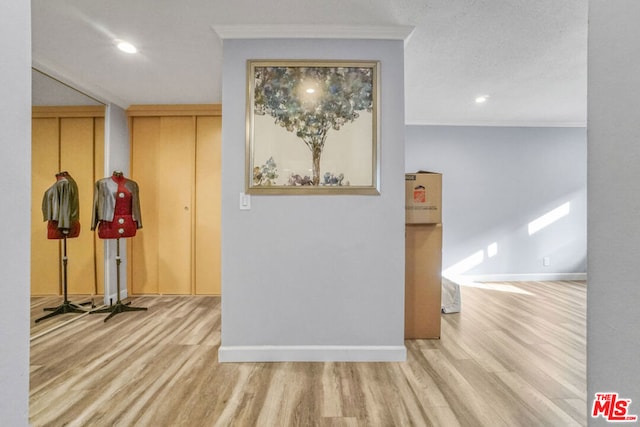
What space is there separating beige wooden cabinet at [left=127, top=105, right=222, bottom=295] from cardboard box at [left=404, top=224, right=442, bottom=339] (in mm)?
2386

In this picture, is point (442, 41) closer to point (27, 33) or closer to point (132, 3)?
point (132, 3)

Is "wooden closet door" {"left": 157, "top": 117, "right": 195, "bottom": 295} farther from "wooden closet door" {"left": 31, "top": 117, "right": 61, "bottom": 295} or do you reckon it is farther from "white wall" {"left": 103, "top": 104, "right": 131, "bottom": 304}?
→ "wooden closet door" {"left": 31, "top": 117, "right": 61, "bottom": 295}

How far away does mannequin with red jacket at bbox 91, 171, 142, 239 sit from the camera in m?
3.00

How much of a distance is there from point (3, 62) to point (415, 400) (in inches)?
81.4

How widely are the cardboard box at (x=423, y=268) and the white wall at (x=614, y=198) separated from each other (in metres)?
1.70

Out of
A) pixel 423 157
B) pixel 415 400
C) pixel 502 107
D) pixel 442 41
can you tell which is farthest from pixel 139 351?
pixel 502 107

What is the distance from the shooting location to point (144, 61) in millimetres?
2549

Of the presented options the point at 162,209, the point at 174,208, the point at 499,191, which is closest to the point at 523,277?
the point at 499,191

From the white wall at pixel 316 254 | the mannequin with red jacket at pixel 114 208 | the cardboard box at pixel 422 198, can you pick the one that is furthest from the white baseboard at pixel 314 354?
the mannequin with red jacket at pixel 114 208

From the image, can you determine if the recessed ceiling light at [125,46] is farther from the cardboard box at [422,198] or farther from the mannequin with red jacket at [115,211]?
the cardboard box at [422,198]

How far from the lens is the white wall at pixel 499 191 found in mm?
4383

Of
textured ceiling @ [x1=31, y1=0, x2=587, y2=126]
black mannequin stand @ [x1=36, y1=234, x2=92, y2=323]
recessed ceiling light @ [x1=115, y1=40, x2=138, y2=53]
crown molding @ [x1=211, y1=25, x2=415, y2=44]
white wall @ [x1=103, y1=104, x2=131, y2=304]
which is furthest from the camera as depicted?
white wall @ [x1=103, y1=104, x2=131, y2=304]

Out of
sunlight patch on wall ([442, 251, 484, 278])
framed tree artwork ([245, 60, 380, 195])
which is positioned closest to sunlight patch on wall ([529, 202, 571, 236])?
sunlight patch on wall ([442, 251, 484, 278])

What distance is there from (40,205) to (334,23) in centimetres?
302
